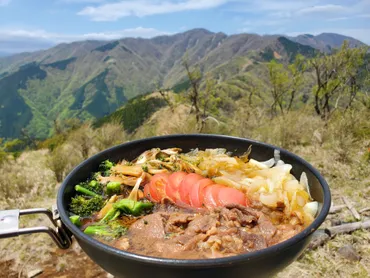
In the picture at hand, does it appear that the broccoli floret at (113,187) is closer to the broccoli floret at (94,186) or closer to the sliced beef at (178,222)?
the broccoli floret at (94,186)

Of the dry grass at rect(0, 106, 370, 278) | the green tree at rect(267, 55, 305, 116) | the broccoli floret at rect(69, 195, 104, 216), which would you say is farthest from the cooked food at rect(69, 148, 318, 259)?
the green tree at rect(267, 55, 305, 116)

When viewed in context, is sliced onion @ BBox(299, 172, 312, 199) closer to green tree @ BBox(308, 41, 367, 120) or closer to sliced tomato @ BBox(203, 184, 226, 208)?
sliced tomato @ BBox(203, 184, 226, 208)

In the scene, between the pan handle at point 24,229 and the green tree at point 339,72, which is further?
the green tree at point 339,72

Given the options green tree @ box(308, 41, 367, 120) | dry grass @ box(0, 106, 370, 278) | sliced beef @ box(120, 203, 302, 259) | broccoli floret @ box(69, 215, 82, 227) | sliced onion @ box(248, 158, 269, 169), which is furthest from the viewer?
green tree @ box(308, 41, 367, 120)

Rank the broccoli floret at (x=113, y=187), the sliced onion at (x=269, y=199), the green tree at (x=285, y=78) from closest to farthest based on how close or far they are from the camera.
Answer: the sliced onion at (x=269, y=199) < the broccoli floret at (x=113, y=187) < the green tree at (x=285, y=78)

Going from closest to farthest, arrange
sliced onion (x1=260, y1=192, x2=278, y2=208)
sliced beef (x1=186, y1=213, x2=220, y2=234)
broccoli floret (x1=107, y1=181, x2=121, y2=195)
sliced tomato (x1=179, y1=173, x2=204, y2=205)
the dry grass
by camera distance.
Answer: sliced beef (x1=186, y1=213, x2=220, y2=234)
sliced onion (x1=260, y1=192, x2=278, y2=208)
sliced tomato (x1=179, y1=173, x2=204, y2=205)
broccoli floret (x1=107, y1=181, x2=121, y2=195)
the dry grass

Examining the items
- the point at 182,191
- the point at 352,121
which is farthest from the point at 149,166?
the point at 352,121

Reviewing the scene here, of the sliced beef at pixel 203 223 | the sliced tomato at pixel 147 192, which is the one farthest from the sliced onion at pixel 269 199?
the sliced tomato at pixel 147 192
